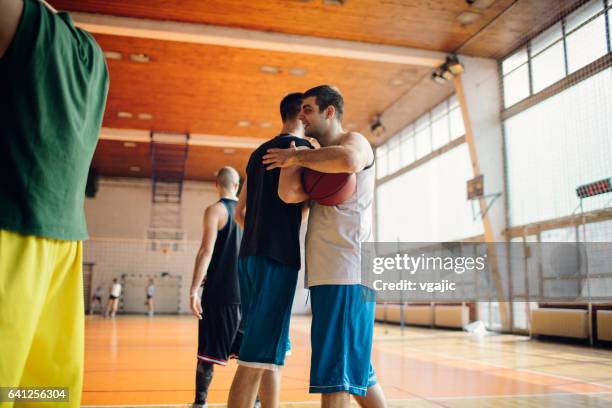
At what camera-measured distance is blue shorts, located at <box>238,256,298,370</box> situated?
2.10 meters

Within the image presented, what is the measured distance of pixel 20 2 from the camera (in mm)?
1281

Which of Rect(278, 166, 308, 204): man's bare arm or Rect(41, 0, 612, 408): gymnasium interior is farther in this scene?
Rect(41, 0, 612, 408): gymnasium interior

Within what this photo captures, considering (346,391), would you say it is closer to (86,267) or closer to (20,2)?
(20,2)

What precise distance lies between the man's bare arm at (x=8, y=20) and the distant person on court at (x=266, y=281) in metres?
1.21

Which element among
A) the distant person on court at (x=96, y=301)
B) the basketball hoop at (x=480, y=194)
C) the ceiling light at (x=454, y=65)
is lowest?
the distant person on court at (x=96, y=301)

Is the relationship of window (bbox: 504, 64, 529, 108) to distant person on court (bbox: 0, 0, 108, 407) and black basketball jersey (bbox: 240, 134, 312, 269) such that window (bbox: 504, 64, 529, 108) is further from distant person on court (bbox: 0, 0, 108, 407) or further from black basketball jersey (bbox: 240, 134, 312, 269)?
distant person on court (bbox: 0, 0, 108, 407)

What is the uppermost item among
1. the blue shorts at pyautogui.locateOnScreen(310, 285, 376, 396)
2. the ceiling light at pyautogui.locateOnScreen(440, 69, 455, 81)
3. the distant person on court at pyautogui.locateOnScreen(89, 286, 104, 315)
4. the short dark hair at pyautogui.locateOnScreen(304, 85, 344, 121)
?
the ceiling light at pyautogui.locateOnScreen(440, 69, 455, 81)

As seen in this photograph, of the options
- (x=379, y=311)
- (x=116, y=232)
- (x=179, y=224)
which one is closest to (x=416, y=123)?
(x=379, y=311)

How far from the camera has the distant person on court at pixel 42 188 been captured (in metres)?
1.24

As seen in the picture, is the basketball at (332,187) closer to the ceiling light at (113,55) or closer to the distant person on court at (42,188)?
the distant person on court at (42,188)

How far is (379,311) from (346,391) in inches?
534

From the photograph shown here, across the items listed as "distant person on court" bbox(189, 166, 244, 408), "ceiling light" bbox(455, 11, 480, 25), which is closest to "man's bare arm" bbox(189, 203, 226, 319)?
"distant person on court" bbox(189, 166, 244, 408)

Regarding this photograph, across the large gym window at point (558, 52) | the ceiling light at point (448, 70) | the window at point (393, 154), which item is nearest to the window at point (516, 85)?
the large gym window at point (558, 52)

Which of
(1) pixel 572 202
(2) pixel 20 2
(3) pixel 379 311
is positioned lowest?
(3) pixel 379 311
